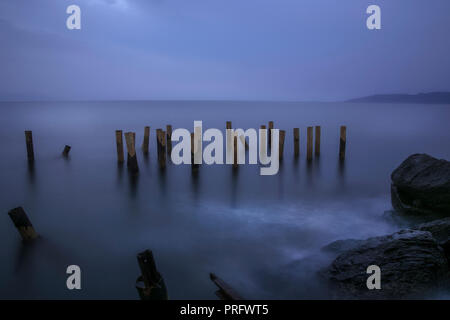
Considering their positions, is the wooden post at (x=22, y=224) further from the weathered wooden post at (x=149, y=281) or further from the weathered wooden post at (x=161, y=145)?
the weathered wooden post at (x=161, y=145)

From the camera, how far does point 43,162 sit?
1323 cm

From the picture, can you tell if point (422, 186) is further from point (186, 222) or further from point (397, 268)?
point (186, 222)

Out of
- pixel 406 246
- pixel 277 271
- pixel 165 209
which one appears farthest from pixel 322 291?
pixel 165 209

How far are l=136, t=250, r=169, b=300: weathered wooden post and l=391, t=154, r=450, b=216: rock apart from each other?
549cm

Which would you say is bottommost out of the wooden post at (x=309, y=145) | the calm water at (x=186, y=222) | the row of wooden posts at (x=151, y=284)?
the calm water at (x=186, y=222)

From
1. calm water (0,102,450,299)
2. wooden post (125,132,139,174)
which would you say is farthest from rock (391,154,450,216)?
wooden post (125,132,139,174)

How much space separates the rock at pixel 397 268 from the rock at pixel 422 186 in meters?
2.14

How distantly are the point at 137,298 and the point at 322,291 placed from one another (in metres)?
2.57

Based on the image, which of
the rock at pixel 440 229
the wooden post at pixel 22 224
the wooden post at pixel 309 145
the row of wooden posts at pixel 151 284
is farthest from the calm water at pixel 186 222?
the rock at pixel 440 229

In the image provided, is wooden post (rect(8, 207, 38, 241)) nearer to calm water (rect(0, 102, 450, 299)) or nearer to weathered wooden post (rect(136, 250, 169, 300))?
calm water (rect(0, 102, 450, 299))

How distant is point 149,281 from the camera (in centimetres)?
361

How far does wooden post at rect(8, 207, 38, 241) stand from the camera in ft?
18.4

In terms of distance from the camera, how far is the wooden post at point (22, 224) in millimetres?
5610

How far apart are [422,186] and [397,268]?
2978mm
